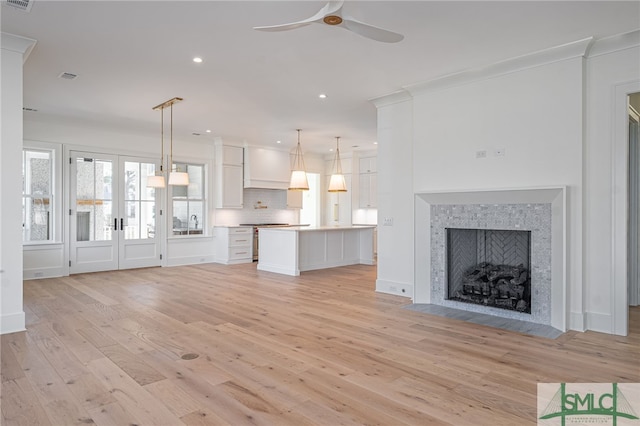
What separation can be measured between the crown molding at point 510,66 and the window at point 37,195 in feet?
21.1

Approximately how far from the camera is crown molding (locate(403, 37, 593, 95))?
385 centimetres

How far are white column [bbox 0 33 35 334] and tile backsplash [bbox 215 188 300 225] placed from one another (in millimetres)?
5608

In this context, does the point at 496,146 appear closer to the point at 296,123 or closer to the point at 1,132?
the point at 296,123

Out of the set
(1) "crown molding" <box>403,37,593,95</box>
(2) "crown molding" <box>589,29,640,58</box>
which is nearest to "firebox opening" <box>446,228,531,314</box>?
(1) "crown molding" <box>403,37,593,95</box>

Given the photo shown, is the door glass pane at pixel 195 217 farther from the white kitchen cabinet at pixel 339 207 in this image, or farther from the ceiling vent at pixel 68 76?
the ceiling vent at pixel 68 76

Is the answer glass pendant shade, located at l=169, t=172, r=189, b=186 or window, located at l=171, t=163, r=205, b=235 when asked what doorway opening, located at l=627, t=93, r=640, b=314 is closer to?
glass pendant shade, located at l=169, t=172, r=189, b=186

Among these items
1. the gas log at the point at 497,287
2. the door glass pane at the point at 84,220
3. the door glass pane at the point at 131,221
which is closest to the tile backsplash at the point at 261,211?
the door glass pane at the point at 131,221


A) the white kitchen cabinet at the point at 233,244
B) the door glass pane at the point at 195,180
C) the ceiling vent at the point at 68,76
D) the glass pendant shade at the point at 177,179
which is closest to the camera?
the ceiling vent at the point at 68,76

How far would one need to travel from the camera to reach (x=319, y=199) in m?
11.6

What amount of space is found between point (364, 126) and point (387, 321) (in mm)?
4415

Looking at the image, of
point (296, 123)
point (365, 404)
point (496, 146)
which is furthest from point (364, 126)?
point (365, 404)

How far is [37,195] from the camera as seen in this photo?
277 inches

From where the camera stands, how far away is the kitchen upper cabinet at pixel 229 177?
9.14m

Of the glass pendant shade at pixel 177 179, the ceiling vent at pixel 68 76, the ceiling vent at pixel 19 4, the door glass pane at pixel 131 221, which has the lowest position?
the door glass pane at pixel 131 221
